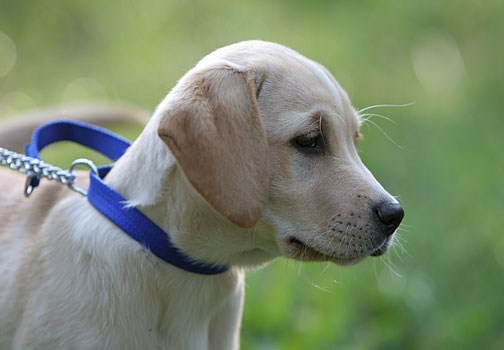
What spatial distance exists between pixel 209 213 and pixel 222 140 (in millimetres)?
265

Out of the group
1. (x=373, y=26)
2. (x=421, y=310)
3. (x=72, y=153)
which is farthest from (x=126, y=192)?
(x=373, y=26)

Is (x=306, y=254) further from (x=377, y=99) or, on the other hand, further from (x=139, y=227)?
(x=377, y=99)

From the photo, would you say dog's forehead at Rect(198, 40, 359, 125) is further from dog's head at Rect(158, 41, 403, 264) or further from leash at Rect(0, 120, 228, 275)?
leash at Rect(0, 120, 228, 275)

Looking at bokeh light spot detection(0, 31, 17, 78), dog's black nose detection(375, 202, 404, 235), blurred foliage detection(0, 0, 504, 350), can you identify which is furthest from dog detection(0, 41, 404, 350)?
bokeh light spot detection(0, 31, 17, 78)

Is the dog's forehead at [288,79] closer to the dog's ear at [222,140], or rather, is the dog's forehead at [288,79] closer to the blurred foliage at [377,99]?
the dog's ear at [222,140]

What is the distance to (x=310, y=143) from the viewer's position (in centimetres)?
314

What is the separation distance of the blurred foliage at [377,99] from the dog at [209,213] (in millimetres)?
1380

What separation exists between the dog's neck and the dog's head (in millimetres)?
30

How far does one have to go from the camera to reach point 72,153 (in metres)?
6.61

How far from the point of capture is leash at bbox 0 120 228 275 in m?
3.20

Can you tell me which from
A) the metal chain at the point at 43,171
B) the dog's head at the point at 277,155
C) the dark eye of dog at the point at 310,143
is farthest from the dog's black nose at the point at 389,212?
the metal chain at the point at 43,171

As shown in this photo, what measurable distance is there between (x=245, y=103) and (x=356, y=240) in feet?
1.69

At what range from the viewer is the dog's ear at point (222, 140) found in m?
2.92

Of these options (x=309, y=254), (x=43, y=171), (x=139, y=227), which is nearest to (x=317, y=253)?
(x=309, y=254)
